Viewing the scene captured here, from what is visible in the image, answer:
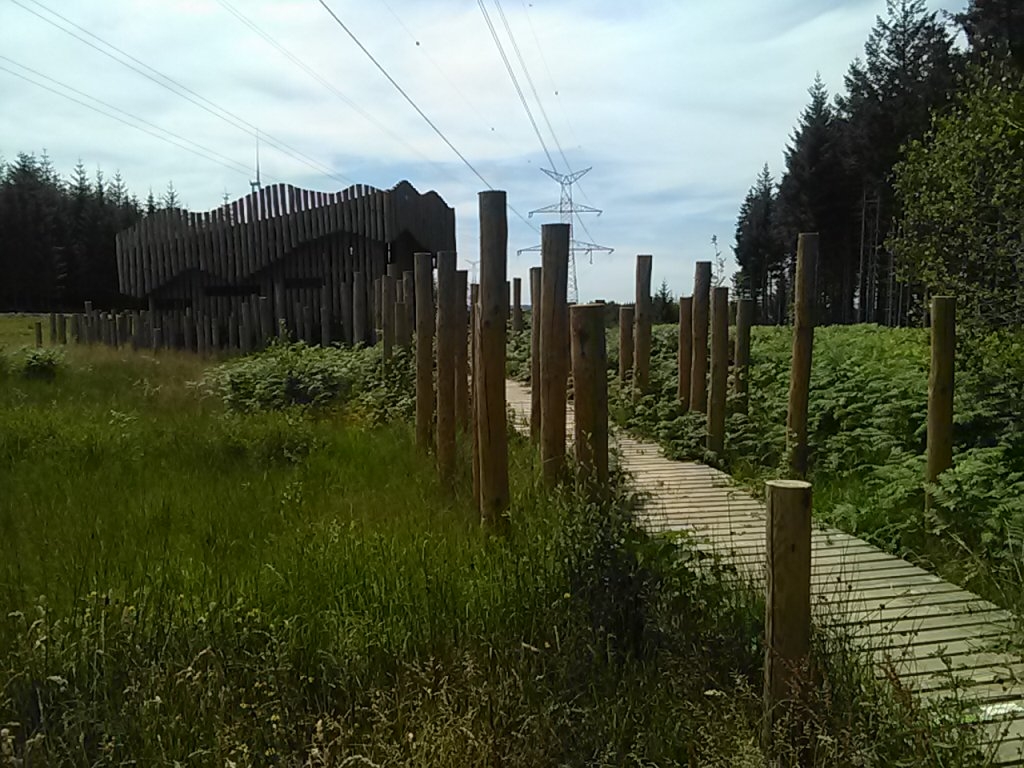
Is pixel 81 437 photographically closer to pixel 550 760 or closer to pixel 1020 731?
pixel 550 760

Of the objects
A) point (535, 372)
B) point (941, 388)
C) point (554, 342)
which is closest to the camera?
point (554, 342)

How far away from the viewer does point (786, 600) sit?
3.04 meters

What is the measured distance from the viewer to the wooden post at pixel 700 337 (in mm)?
10016

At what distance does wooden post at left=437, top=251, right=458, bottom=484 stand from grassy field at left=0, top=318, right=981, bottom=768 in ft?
1.98

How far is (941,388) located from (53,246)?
5955 cm

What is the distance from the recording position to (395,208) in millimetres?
20859

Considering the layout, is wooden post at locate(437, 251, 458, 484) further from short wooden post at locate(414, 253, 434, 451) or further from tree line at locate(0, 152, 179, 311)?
tree line at locate(0, 152, 179, 311)

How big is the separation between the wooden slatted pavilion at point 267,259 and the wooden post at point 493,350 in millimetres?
14900

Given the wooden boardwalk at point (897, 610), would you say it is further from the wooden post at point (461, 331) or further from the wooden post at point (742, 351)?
the wooden post at point (742, 351)

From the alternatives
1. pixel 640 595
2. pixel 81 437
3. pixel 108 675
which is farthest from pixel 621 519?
pixel 81 437

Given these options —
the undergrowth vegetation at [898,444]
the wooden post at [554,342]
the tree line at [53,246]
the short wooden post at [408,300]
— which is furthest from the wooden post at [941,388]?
the tree line at [53,246]

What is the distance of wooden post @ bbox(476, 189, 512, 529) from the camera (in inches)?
199

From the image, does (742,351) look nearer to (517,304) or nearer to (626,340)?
(626,340)

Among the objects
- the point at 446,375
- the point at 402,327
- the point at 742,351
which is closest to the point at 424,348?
the point at 446,375
